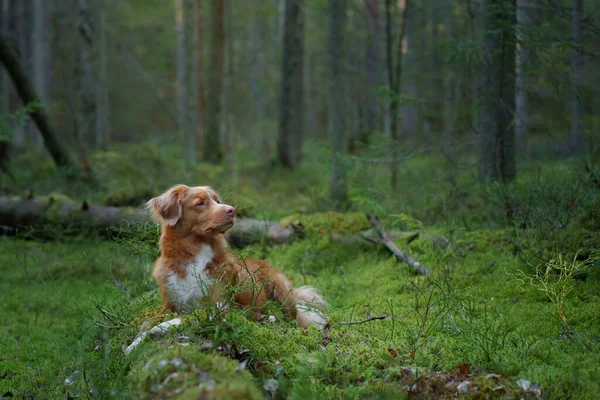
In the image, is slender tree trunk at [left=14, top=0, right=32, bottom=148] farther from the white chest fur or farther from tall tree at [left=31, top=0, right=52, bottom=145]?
the white chest fur

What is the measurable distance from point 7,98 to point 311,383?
2313 centimetres

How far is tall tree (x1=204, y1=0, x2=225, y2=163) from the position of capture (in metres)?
17.6

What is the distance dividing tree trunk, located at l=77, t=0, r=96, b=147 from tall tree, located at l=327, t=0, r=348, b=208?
7.86 metres

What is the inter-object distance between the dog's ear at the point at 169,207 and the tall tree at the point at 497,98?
4.70 m

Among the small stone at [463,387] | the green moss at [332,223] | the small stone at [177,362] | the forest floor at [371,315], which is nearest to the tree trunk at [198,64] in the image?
the forest floor at [371,315]

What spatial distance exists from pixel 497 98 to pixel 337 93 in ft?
12.1

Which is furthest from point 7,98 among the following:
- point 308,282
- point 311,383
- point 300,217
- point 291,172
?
point 311,383

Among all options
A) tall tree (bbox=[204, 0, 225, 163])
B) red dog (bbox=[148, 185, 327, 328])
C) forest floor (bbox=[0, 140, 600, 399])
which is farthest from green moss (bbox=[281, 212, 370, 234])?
tall tree (bbox=[204, 0, 225, 163])

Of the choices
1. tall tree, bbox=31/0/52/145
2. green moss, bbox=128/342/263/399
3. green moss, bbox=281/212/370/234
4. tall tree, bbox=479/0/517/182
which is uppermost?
tall tree, bbox=31/0/52/145

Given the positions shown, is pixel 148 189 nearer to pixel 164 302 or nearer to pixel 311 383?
pixel 164 302

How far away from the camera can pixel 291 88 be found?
1628 centimetres

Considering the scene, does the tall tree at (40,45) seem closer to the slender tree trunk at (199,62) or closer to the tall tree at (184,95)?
the slender tree trunk at (199,62)

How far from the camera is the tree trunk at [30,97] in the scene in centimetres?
1048

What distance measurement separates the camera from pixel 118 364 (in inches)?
180
